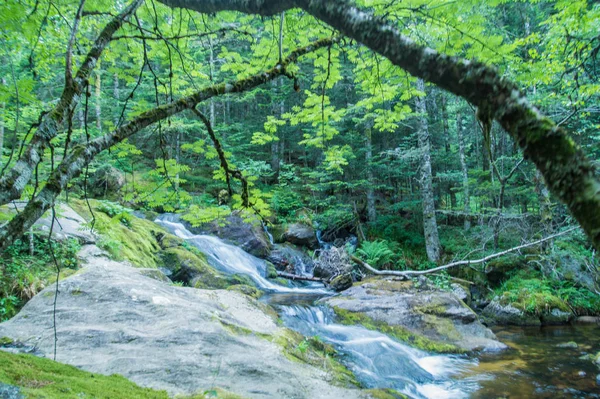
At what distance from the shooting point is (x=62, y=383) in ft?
7.57

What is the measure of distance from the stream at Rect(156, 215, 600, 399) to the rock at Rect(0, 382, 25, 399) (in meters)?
5.10

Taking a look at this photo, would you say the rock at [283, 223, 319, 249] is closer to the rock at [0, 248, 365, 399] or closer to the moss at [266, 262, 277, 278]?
the moss at [266, 262, 277, 278]

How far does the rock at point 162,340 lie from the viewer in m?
3.24

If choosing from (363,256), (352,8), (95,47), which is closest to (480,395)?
(352,8)

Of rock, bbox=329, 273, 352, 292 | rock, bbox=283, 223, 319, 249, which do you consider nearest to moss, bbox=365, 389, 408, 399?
rock, bbox=329, 273, 352, 292

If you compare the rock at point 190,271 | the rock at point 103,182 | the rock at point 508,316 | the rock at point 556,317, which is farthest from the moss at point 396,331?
the rock at point 103,182

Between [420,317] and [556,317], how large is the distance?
17.4ft

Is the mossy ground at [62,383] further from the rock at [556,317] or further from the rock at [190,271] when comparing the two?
the rock at [556,317]

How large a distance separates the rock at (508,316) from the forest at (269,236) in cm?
4

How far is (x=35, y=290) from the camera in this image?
6.15m

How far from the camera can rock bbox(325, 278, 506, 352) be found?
8.10 meters

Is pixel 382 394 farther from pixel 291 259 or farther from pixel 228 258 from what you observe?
pixel 291 259

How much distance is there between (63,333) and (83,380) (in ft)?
5.31

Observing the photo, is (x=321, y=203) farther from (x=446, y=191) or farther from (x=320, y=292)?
(x=446, y=191)
